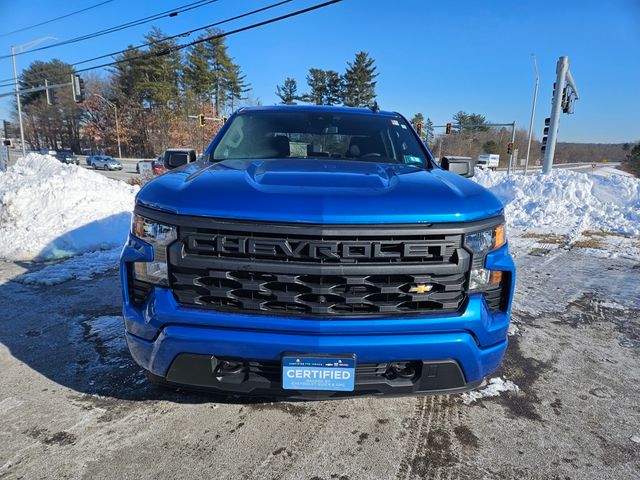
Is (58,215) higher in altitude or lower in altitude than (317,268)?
lower

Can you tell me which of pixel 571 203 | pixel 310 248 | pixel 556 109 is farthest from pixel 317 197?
pixel 556 109

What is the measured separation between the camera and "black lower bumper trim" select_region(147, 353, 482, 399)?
191cm

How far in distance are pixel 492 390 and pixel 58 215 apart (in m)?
7.07

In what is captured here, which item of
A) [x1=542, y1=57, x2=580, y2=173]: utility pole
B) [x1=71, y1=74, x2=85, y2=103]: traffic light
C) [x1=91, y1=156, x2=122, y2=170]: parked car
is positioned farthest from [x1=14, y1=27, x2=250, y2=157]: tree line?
[x1=542, y1=57, x2=580, y2=173]: utility pole

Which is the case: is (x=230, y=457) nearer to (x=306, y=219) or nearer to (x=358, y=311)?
(x=358, y=311)

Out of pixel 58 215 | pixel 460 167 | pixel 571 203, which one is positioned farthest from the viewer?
pixel 571 203

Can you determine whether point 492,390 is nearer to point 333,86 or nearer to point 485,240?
point 485,240

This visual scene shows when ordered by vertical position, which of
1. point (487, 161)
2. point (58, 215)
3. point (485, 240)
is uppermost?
point (487, 161)

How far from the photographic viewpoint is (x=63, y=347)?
3.27 m

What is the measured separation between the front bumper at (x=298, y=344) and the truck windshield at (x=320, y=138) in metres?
1.35

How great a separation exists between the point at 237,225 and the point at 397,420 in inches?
62.3

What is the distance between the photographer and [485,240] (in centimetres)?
203

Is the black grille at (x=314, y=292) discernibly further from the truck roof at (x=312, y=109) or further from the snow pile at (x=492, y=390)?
the truck roof at (x=312, y=109)

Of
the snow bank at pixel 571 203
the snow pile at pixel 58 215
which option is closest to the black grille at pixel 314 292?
the snow pile at pixel 58 215
